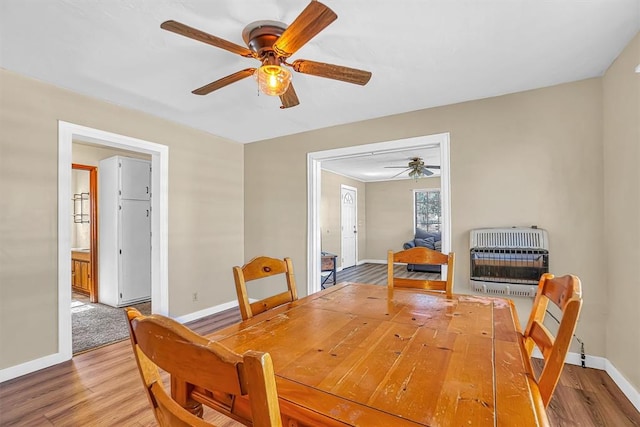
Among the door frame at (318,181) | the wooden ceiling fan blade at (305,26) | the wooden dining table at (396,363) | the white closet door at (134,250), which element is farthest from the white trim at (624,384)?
the white closet door at (134,250)

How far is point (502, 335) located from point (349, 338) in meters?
0.59

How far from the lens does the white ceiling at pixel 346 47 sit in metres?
1.67

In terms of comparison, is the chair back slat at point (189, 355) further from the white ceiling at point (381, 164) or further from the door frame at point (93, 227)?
the door frame at point (93, 227)

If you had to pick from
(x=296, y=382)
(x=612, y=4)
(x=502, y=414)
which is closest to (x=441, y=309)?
(x=502, y=414)

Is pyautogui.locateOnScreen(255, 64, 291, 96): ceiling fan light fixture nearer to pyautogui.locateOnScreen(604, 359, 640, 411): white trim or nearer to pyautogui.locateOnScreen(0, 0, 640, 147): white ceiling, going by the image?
→ pyautogui.locateOnScreen(0, 0, 640, 147): white ceiling

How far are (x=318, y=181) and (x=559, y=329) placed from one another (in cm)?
328

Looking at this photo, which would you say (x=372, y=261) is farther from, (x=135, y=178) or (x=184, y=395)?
(x=184, y=395)

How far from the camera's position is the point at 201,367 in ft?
1.63

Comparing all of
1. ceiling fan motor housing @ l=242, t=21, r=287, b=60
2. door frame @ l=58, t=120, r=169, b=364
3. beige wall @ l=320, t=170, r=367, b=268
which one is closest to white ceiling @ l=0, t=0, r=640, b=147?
ceiling fan motor housing @ l=242, t=21, r=287, b=60

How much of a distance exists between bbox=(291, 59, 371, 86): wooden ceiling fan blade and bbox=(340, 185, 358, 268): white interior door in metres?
5.71

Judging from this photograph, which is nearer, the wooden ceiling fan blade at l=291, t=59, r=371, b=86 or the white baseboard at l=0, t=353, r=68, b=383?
the wooden ceiling fan blade at l=291, t=59, r=371, b=86

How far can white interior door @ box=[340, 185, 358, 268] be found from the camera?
24.8 feet

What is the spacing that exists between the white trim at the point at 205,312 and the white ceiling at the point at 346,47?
7.96ft

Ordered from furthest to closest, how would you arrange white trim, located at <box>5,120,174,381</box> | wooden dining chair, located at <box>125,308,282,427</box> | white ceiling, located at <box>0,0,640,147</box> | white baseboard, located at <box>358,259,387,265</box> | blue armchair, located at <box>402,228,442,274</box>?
white baseboard, located at <box>358,259,387,265</box>
blue armchair, located at <box>402,228,442,274</box>
white trim, located at <box>5,120,174,381</box>
white ceiling, located at <box>0,0,640,147</box>
wooden dining chair, located at <box>125,308,282,427</box>
